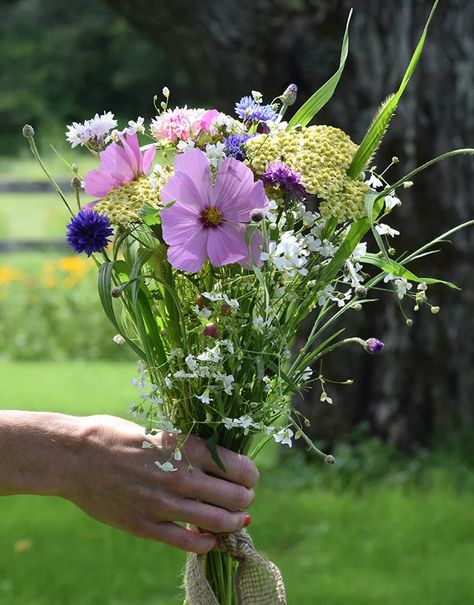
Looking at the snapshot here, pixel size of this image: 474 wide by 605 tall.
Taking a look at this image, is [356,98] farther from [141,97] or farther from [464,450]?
[141,97]

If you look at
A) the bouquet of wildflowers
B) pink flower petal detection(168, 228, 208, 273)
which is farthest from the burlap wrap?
pink flower petal detection(168, 228, 208, 273)

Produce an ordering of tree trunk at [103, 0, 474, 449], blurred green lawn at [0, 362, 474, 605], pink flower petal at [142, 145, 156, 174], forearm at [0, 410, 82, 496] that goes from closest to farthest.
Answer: pink flower petal at [142, 145, 156, 174] < forearm at [0, 410, 82, 496] < blurred green lawn at [0, 362, 474, 605] < tree trunk at [103, 0, 474, 449]

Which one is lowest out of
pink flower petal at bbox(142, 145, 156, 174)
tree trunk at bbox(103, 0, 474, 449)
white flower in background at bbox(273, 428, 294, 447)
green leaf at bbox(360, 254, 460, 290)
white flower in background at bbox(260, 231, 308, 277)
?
white flower in background at bbox(273, 428, 294, 447)

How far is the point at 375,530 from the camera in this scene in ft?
15.0

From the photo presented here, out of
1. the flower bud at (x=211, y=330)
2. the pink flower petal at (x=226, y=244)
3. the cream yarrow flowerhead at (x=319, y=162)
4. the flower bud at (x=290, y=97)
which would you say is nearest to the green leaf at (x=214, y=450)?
the flower bud at (x=211, y=330)

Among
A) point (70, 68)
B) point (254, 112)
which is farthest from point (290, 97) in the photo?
point (70, 68)

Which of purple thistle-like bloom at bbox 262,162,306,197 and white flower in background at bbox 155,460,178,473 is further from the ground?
purple thistle-like bloom at bbox 262,162,306,197

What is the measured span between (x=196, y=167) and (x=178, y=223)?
9cm

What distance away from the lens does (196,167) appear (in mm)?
1734

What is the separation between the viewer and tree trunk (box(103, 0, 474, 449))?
4910 mm

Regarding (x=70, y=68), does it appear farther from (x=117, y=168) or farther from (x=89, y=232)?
(x=89, y=232)

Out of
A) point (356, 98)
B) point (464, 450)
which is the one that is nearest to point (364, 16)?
point (356, 98)

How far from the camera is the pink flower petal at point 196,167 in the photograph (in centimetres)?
173

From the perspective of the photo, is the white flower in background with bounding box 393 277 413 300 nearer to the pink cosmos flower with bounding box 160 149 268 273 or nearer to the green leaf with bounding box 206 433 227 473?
the pink cosmos flower with bounding box 160 149 268 273
